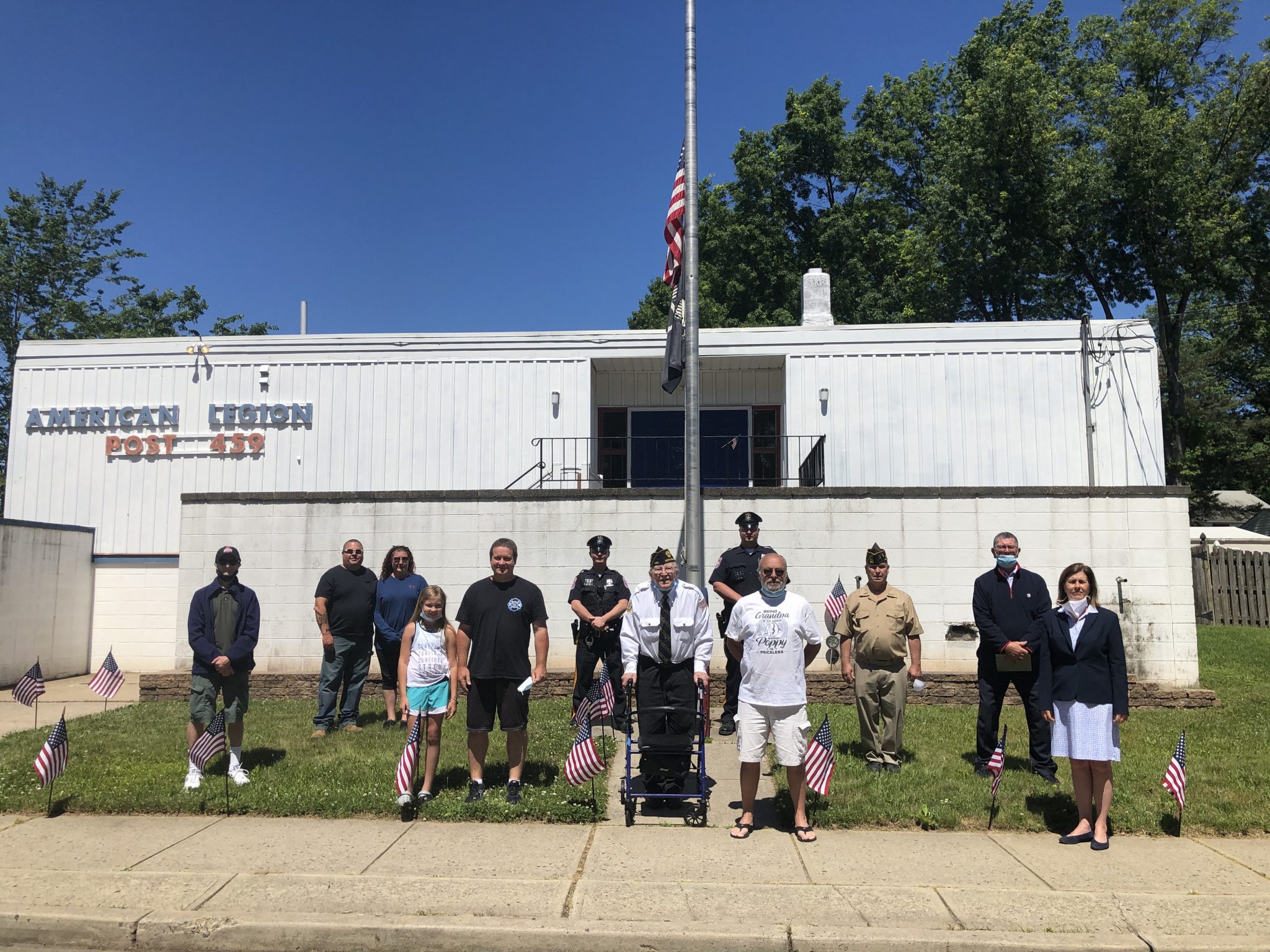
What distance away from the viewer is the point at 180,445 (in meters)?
→ 15.3

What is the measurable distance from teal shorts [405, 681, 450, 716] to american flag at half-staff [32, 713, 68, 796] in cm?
238

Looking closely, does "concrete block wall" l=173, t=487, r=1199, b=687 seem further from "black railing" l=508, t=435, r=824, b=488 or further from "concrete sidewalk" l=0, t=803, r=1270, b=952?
"concrete sidewalk" l=0, t=803, r=1270, b=952

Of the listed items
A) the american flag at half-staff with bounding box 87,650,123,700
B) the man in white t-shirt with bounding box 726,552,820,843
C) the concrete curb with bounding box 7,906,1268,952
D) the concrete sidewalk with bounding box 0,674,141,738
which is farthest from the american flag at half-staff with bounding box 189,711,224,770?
the concrete sidewalk with bounding box 0,674,141,738

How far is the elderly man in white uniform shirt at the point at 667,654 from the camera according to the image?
612cm

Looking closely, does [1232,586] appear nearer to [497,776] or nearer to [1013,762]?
[1013,762]

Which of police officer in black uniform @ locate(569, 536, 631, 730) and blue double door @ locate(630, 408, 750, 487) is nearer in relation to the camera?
police officer in black uniform @ locate(569, 536, 631, 730)

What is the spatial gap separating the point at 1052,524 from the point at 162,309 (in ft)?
119

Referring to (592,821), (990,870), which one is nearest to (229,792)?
(592,821)

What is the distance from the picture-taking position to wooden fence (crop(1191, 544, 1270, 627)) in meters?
17.9

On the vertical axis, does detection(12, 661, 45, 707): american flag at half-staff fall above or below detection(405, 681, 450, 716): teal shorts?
below

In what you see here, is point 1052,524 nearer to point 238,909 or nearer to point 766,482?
point 766,482

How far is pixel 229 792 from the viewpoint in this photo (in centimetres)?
651

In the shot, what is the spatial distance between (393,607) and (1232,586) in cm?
1748

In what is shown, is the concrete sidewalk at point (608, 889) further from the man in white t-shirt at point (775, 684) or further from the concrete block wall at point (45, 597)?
the concrete block wall at point (45, 597)
